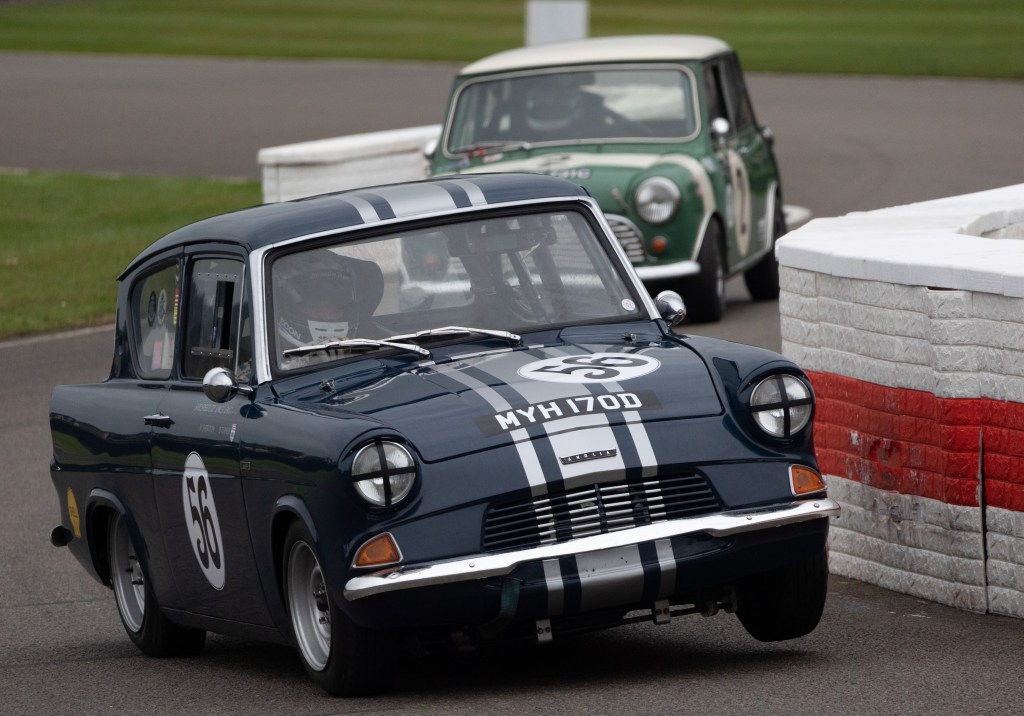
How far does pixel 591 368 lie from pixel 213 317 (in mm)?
1510

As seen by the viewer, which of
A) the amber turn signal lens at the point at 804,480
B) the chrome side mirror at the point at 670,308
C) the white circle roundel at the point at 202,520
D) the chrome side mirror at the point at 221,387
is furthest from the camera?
the chrome side mirror at the point at 670,308

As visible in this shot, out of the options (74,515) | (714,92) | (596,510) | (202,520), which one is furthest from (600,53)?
(596,510)

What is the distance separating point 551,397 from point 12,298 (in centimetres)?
1207

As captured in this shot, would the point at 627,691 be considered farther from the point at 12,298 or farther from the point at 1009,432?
the point at 12,298

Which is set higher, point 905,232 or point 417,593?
point 905,232

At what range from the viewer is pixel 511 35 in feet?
157

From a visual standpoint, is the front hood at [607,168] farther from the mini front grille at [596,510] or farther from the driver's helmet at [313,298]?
the mini front grille at [596,510]

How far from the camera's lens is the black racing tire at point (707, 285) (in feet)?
45.9

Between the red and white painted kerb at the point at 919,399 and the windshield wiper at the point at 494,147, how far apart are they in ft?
20.7

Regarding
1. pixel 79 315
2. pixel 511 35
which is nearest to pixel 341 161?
pixel 79 315

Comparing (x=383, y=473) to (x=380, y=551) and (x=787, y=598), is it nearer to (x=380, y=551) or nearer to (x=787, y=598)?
(x=380, y=551)

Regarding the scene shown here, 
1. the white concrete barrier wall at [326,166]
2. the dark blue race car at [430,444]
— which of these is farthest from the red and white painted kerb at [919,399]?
the white concrete barrier wall at [326,166]

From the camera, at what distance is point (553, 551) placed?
586 centimetres

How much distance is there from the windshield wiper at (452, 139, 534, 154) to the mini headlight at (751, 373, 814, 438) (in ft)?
26.4
